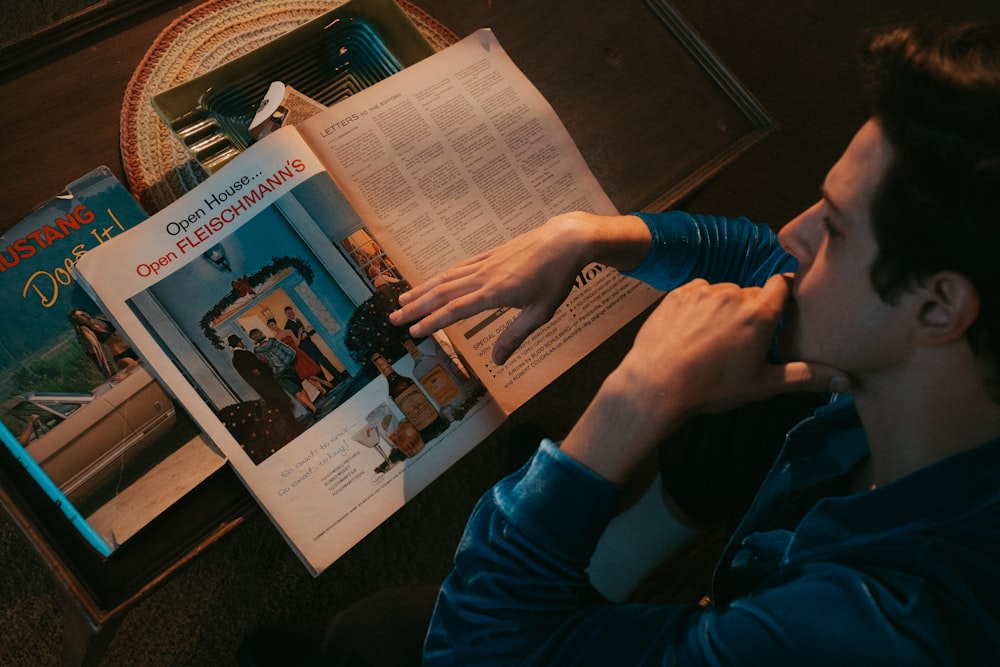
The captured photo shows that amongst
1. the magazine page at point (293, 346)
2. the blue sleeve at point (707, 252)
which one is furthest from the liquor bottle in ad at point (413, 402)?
the blue sleeve at point (707, 252)

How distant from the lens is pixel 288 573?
41.6 inches

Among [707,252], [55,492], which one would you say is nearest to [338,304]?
[55,492]

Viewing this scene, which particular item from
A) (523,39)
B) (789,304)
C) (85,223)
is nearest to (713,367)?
(789,304)

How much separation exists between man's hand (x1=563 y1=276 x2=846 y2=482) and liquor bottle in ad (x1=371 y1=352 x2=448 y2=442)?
144 mm

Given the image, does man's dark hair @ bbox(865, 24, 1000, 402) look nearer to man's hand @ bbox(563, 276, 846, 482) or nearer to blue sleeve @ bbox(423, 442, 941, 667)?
man's hand @ bbox(563, 276, 846, 482)

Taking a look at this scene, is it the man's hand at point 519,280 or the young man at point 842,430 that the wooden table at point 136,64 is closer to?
the man's hand at point 519,280

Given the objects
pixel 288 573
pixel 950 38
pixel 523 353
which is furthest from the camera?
pixel 288 573

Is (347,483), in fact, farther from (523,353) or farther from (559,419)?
(559,419)

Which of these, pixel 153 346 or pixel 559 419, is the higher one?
pixel 153 346

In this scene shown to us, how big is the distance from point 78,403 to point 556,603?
0.43 meters

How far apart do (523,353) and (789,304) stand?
26 cm

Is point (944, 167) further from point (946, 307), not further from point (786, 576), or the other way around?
point (786, 576)

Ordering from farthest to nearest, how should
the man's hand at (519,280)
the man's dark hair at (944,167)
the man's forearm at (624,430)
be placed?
the man's hand at (519,280) < the man's forearm at (624,430) < the man's dark hair at (944,167)

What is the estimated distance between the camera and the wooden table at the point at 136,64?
578mm
